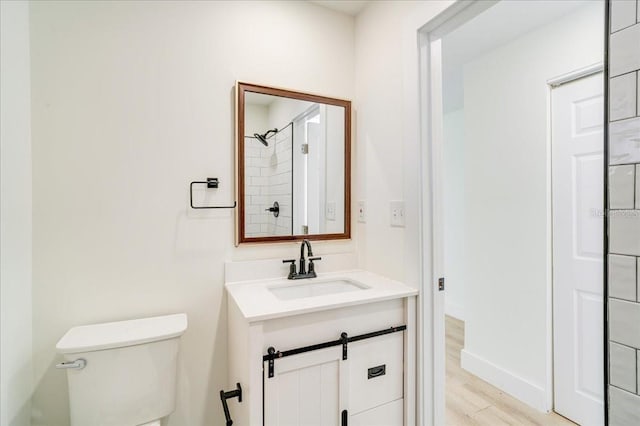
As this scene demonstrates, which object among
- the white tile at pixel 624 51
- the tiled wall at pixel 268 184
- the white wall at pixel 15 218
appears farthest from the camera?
the tiled wall at pixel 268 184

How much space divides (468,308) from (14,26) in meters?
3.15

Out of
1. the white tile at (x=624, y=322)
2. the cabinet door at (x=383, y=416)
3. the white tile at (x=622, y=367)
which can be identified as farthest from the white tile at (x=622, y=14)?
Result: the cabinet door at (x=383, y=416)

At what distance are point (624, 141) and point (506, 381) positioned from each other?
2.00 m

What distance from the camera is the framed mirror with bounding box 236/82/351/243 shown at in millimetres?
1611

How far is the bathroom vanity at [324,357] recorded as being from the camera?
111 cm

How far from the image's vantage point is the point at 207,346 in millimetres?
1539

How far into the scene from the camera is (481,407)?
193 centimetres

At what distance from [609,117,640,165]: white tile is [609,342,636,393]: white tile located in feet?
1.58

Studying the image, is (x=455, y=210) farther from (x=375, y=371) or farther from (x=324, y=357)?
(x=324, y=357)

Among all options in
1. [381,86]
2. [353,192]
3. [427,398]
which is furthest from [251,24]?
[427,398]

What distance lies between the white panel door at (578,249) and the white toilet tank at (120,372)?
2.20m

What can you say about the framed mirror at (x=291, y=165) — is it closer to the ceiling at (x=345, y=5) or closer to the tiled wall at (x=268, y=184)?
the tiled wall at (x=268, y=184)

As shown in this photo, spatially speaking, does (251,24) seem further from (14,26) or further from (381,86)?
(14,26)

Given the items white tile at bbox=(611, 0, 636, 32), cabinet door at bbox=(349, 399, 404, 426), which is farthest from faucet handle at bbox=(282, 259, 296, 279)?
white tile at bbox=(611, 0, 636, 32)
